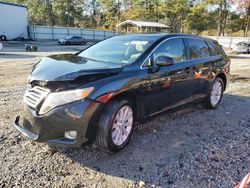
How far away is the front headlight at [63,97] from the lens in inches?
131

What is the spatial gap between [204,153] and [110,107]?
1528 mm

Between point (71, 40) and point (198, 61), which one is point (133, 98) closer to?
point (198, 61)

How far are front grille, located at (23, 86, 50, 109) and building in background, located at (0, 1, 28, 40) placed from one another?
3519 cm

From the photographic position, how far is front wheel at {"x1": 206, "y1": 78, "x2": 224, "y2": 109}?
604cm

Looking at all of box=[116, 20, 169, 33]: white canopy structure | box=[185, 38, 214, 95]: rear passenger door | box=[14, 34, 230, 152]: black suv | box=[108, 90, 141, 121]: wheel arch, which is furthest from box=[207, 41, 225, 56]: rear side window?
box=[116, 20, 169, 33]: white canopy structure

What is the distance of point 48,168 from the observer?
341cm

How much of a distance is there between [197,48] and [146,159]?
112 inches

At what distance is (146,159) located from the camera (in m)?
3.76

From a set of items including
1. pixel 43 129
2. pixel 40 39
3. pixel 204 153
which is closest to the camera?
pixel 43 129

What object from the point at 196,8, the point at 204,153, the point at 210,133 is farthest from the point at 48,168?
the point at 196,8

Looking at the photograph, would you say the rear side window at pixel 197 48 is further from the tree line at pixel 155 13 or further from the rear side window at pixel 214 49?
the tree line at pixel 155 13

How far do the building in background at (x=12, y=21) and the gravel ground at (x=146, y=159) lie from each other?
3513 centimetres

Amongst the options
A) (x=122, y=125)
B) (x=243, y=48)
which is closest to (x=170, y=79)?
(x=122, y=125)

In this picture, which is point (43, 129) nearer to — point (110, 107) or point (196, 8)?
point (110, 107)
